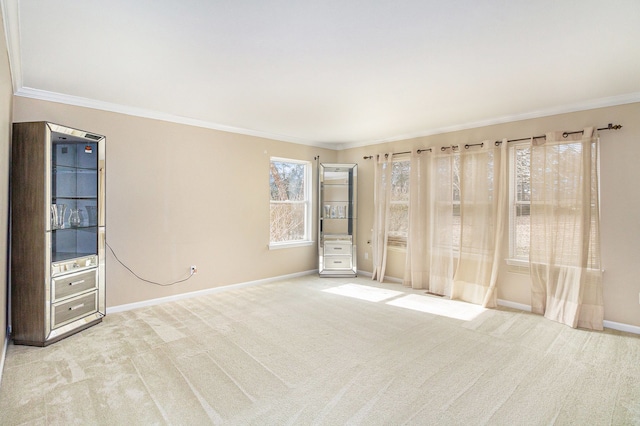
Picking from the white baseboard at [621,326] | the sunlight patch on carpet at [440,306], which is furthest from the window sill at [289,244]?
the white baseboard at [621,326]

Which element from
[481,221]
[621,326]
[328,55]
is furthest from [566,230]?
[328,55]

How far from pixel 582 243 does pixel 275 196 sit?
430 centimetres

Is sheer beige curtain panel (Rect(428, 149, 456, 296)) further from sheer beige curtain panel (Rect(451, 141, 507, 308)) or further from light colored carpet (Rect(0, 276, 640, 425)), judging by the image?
light colored carpet (Rect(0, 276, 640, 425))

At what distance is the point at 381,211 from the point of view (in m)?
5.75

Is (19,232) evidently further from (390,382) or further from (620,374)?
(620,374)

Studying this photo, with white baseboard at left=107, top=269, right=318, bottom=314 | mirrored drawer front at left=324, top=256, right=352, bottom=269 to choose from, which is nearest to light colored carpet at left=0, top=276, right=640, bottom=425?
white baseboard at left=107, top=269, right=318, bottom=314

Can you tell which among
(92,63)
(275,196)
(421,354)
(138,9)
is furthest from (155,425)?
(275,196)

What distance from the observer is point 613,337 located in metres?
3.33

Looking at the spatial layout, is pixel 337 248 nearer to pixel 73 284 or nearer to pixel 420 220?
pixel 420 220

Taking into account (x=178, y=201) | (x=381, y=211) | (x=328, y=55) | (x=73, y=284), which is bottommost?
(x=73, y=284)

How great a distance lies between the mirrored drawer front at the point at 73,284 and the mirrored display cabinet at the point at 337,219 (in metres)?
3.45

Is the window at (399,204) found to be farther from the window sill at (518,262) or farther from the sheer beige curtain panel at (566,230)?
the sheer beige curtain panel at (566,230)

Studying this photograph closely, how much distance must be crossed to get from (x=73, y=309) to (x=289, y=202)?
11.4 feet

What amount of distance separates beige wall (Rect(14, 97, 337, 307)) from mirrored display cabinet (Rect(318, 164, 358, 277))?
79 cm
